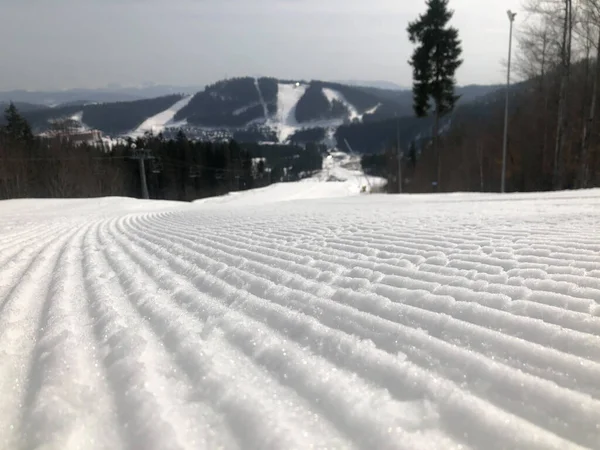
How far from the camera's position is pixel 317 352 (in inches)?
80.3

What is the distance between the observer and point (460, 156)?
3738cm

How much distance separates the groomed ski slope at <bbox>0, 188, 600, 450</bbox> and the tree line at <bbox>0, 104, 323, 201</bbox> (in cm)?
3232

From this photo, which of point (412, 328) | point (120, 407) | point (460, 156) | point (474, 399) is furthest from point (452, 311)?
point (460, 156)

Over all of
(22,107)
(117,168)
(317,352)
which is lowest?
(317,352)

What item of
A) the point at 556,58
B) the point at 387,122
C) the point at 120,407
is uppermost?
the point at 387,122

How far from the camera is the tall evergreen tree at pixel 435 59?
23047 millimetres

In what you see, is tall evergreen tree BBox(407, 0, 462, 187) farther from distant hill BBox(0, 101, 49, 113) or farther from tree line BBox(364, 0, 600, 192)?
distant hill BBox(0, 101, 49, 113)

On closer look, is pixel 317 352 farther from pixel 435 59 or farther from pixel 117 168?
pixel 117 168

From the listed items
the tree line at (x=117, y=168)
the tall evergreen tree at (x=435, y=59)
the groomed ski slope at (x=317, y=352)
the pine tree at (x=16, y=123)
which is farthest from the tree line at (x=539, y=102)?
the pine tree at (x=16, y=123)

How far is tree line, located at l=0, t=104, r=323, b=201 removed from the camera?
3722 cm

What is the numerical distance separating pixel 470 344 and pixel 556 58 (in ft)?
60.6

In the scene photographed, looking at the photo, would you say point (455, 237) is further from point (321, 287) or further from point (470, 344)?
point (470, 344)

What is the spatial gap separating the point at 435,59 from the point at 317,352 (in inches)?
992

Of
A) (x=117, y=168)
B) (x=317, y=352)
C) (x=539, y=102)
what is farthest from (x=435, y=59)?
(x=117, y=168)
